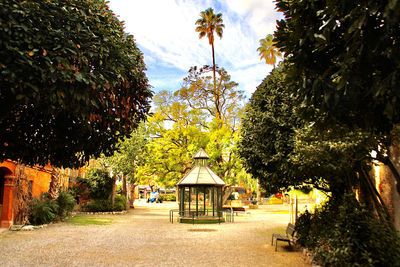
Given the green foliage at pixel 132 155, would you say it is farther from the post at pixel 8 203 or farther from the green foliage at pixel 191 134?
the post at pixel 8 203

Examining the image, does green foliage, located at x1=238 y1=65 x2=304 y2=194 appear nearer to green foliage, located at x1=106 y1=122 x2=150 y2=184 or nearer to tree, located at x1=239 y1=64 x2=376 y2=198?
tree, located at x1=239 y1=64 x2=376 y2=198

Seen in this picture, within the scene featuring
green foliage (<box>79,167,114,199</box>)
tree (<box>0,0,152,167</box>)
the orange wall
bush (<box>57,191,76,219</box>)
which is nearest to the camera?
tree (<box>0,0,152,167</box>)

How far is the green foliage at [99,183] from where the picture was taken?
95.6 feet

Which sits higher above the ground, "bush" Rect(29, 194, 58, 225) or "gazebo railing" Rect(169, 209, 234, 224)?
"bush" Rect(29, 194, 58, 225)

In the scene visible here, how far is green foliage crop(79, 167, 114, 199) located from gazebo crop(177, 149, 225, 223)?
893 centimetres

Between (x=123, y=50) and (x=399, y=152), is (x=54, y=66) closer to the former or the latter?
(x=123, y=50)

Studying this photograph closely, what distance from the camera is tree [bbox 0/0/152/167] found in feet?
13.3

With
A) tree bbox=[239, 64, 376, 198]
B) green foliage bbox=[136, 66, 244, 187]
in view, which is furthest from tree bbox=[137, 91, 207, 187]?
tree bbox=[239, 64, 376, 198]

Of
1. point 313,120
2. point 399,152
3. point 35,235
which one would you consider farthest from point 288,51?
point 35,235

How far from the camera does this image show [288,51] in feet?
15.9

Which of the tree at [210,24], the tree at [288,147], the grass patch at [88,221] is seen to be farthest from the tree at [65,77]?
the tree at [210,24]

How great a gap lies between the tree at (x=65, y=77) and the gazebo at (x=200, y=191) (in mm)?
15505

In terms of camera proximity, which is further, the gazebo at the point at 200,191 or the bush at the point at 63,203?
the gazebo at the point at 200,191

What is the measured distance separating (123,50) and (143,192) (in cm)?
8030
